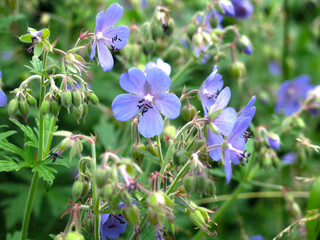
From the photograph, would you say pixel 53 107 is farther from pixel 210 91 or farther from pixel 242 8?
pixel 242 8

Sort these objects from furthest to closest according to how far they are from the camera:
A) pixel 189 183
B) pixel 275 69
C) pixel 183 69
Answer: pixel 275 69, pixel 183 69, pixel 189 183

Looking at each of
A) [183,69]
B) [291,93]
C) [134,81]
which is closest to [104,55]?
[134,81]

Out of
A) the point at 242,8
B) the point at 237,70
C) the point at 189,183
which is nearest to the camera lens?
the point at 189,183

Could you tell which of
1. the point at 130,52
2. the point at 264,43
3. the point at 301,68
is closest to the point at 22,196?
the point at 130,52

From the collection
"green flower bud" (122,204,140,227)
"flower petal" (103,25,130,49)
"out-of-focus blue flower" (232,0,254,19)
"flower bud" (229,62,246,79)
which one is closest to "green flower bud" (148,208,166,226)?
"green flower bud" (122,204,140,227)

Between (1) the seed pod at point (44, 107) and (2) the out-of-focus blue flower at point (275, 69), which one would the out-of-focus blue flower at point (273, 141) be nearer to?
(1) the seed pod at point (44, 107)

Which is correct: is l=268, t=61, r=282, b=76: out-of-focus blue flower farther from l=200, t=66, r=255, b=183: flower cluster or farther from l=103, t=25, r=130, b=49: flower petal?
l=200, t=66, r=255, b=183: flower cluster
